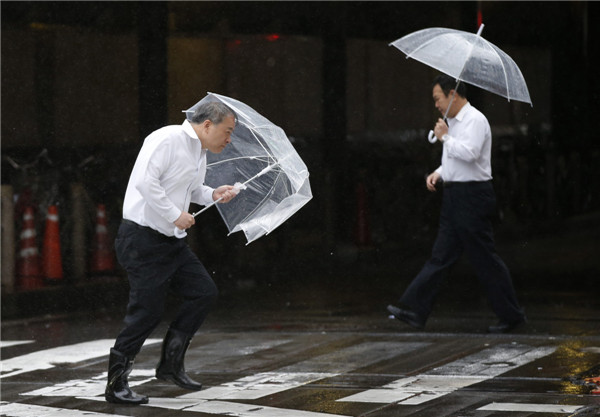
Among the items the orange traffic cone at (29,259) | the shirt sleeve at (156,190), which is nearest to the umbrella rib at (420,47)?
the shirt sleeve at (156,190)

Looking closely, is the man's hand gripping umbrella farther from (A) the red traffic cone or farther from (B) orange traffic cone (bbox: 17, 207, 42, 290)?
(B) orange traffic cone (bbox: 17, 207, 42, 290)

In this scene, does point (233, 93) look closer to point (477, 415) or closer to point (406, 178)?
point (406, 178)

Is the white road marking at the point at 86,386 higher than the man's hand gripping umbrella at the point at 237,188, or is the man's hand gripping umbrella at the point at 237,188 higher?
the man's hand gripping umbrella at the point at 237,188

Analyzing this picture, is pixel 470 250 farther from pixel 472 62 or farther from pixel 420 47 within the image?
pixel 420 47

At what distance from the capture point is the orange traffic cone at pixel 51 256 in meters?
11.5

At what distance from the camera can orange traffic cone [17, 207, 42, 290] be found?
11570mm

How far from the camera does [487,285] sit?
941 centimetres

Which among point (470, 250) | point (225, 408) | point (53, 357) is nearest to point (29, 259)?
point (53, 357)

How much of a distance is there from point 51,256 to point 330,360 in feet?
12.4

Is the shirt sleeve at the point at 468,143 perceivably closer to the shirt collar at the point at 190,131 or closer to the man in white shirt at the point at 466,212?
the man in white shirt at the point at 466,212

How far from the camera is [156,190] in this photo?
7.01m

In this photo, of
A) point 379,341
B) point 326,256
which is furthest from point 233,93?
point 379,341

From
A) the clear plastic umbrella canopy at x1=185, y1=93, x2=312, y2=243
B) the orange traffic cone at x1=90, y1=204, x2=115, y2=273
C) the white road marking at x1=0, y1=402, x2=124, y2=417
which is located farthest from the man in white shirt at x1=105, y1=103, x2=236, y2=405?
the orange traffic cone at x1=90, y1=204, x2=115, y2=273

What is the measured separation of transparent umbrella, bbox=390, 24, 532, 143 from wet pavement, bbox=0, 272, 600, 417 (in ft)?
5.57
